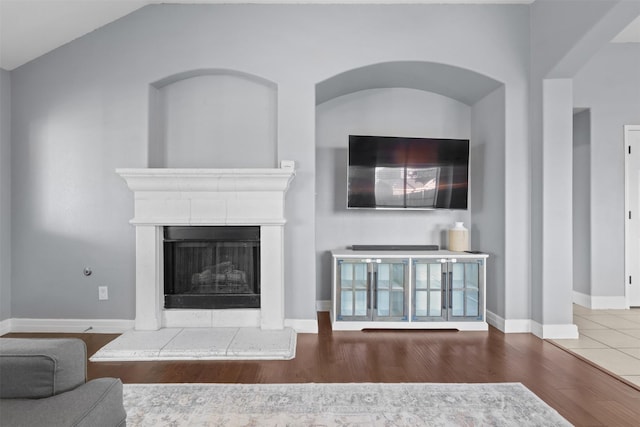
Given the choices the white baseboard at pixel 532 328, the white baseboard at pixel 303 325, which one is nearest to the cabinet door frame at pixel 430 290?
the white baseboard at pixel 532 328

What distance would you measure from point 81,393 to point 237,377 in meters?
1.32

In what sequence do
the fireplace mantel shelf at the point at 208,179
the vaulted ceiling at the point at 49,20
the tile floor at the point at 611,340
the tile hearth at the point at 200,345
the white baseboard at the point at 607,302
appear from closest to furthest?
the tile floor at the point at 611,340 → the tile hearth at the point at 200,345 → the vaulted ceiling at the point at 49,20 → the fireplace mantel shelf at the point at 208,179 → the white baseboard at the point at 607,302

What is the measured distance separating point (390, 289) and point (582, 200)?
8.95ft

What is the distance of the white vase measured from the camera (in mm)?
3723

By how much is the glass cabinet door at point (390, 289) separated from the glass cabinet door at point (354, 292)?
3.2 inches

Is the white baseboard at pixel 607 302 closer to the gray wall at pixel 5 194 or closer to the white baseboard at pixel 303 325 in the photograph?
the white baseboard at pixel 303 325

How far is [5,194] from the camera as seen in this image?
133 inches

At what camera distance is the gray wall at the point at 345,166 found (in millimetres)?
4062

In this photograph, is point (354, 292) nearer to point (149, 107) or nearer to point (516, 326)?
point (516, 326)

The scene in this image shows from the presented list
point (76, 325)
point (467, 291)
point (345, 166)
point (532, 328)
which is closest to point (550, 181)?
point (467, 291)

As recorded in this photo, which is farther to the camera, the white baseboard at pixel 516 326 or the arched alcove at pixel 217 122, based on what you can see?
the arched alcove at pixel 217 122

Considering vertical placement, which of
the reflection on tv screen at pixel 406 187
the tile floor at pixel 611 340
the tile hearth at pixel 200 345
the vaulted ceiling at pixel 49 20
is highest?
the vaulted ceiling at pixel 49 20

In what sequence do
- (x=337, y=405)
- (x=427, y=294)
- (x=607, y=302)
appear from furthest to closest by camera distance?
(x=607, y=302)
(x=427, y=294)
(x=337, y=405)

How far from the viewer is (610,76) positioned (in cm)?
422
